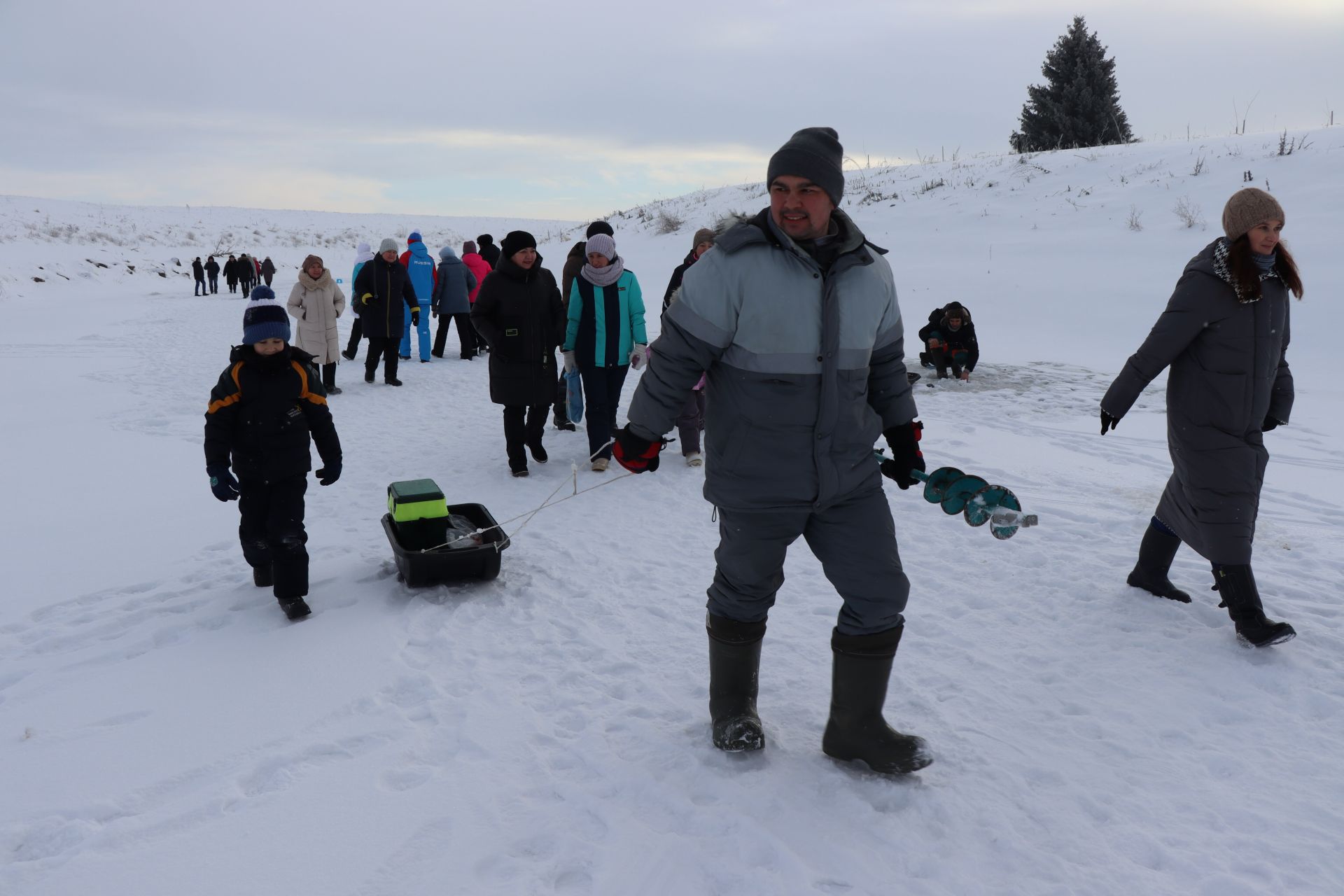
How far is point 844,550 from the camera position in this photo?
2.89m

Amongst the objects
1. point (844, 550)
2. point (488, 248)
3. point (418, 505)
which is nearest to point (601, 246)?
point (418, 505)

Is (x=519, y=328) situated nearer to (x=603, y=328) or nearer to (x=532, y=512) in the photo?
(x=603, y=328)

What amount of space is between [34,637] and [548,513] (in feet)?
9.64

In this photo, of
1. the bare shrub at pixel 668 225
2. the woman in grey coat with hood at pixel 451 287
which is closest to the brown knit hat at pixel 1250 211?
the woman in grey coat with hood at pixel 451 287

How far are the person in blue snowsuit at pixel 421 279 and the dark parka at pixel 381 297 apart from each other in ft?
5.17

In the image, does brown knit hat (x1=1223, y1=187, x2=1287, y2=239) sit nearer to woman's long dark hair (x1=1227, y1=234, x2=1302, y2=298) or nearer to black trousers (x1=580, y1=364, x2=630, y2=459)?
woman's long dark hair (x1=1227, y1=234, x2=1302, y2=298)

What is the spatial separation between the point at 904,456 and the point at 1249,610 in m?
1.93

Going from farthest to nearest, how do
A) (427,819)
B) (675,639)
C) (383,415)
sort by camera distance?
1. (383,415)
2. (675,639)
3. (427,819)

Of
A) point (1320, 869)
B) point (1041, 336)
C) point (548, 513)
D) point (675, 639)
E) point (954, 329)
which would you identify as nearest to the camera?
point (1320, 869)

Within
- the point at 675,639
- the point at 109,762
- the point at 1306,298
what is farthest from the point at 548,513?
the point at 1306,298

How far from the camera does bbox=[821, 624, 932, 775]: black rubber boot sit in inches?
117

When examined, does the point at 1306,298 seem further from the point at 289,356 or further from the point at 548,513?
the point at 289,356

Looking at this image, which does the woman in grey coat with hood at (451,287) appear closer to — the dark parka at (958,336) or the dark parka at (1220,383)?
the dark parka at (958,336)

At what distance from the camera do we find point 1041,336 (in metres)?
12.8
